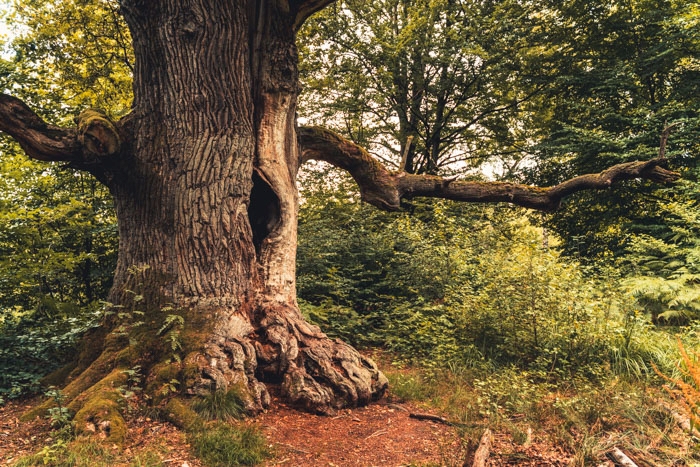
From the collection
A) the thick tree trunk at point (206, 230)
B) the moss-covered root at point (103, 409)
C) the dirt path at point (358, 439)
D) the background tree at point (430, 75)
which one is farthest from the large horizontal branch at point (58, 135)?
the background tree at point (430, 75)

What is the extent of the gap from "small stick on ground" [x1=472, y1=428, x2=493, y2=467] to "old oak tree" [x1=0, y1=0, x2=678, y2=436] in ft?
5.20

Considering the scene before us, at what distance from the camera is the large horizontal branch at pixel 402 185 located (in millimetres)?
5917

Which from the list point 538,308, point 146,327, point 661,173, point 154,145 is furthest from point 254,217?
point 661,173

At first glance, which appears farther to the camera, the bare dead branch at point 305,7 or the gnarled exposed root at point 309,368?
the bare dead branch at point 305,7

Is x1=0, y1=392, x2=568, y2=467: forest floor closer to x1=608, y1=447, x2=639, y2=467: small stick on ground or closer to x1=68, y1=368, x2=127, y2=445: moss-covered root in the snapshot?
x1=68, y1=368, x2=127, y2=445: moss-covered root

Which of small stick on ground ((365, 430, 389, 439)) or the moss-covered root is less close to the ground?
the moss-covered root

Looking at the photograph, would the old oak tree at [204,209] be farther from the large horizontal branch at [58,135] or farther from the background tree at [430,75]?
the background tree at [430,75]

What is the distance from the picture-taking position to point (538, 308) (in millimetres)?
5680

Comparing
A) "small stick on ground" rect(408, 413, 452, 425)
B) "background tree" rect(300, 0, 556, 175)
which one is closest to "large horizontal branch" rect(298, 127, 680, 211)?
"small stick on ground" rect(408, 413, 452, 425)

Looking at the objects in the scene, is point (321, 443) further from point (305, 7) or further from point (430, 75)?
point (430, 75)

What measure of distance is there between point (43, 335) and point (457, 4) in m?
13.2

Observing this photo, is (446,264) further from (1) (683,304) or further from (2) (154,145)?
(2) (154,145)

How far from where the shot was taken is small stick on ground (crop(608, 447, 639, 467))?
2971mm

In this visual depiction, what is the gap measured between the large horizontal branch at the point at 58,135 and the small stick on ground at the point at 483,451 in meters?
4.54
